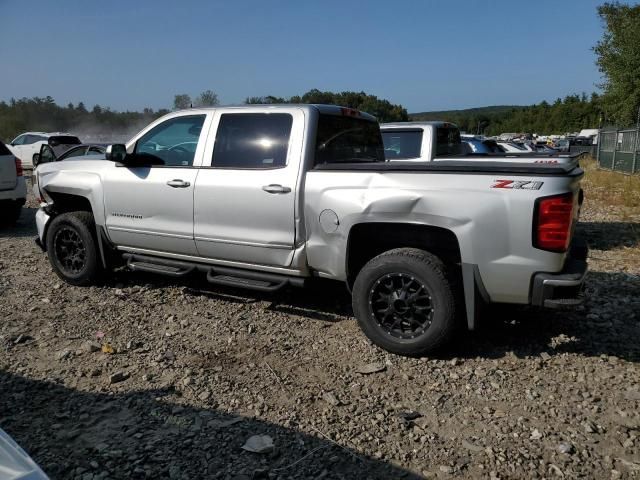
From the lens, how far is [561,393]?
12.1 ft

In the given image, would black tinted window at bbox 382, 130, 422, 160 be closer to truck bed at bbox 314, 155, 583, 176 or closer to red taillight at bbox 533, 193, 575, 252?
truck bed at bbox 314, 155, 583, 176

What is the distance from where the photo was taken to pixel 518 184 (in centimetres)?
368

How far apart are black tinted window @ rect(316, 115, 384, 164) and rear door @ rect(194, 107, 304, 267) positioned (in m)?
0.26

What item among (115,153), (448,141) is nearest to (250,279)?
(115,153)

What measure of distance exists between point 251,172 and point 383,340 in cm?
180

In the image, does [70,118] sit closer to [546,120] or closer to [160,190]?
[160,190]

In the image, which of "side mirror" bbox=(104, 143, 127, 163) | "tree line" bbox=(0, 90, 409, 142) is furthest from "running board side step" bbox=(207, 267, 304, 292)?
"tree line" bbox=(0, 90, 409, 142)

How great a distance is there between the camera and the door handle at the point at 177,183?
5014 mm

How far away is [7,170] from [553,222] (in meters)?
9.11

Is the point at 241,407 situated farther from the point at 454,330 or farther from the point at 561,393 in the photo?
the point at 561,393

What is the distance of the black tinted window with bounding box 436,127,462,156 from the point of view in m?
8.39

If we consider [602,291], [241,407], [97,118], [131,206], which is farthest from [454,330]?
[97,118]

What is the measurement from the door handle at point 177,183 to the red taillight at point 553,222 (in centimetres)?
299

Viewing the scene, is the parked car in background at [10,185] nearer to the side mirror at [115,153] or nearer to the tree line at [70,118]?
the side mirror at [115,153]
